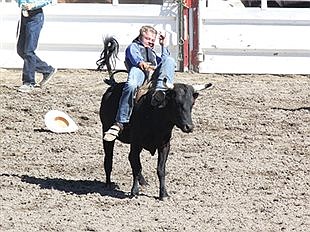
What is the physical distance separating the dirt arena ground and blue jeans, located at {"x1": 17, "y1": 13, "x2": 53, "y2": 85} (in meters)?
0.29

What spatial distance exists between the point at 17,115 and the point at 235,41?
14.5ft

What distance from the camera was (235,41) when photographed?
15672mm

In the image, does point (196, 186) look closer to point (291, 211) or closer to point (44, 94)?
point (291, 211)

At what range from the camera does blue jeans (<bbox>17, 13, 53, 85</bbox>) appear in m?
14.3

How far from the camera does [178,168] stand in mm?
10039

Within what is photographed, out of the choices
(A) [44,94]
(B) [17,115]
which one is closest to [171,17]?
(A) [44,94]

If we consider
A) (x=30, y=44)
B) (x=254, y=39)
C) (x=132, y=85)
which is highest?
(x=132, y=85)

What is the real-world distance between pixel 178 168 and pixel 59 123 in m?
2.39

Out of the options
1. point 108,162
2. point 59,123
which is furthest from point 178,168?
point 59,123

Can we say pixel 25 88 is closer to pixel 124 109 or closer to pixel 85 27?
pixel 85 27

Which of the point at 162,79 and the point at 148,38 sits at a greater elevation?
the point at 148,38

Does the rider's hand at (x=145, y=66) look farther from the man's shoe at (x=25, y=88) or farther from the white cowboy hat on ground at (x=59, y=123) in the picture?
the man's shoe at (x=25, y=88)

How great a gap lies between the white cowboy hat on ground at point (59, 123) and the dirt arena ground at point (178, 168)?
4.3 inches

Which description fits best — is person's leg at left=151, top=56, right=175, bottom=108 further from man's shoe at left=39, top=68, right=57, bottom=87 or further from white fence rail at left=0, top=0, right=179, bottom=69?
white fence rail at left=0, top=0, right=179, bottom=69
